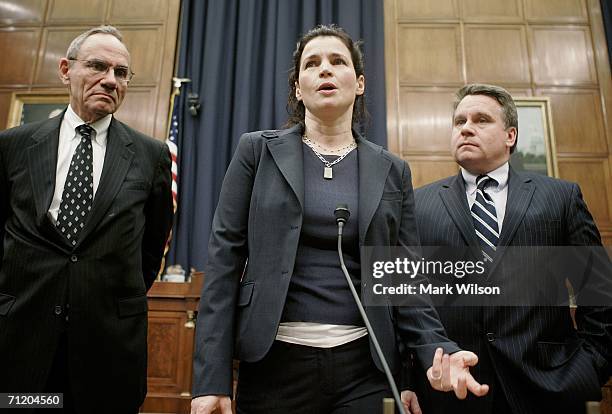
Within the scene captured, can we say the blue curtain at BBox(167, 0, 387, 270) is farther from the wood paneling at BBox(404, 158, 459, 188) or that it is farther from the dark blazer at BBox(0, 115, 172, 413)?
the dark blazer at BBox(0, 115, 172, 413)

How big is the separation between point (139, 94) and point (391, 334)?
4915mm

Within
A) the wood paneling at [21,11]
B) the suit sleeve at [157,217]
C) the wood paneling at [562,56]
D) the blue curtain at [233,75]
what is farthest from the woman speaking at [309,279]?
the wood paneling at [21,11]

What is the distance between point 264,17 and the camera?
5723 millimetres

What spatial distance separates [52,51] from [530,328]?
5765mm

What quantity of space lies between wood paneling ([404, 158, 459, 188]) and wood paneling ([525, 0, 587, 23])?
1.93 m

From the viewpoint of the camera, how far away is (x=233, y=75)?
18.2 feet

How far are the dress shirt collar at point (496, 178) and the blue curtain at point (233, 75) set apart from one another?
3.39 metres

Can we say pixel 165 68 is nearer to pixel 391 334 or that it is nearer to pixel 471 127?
pixel 471 127

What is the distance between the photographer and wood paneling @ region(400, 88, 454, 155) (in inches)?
204

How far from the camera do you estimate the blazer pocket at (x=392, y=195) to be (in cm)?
135

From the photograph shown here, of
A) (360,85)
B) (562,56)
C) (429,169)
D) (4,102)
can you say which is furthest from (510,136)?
(4,102)

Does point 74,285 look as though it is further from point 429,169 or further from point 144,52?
point 144,52

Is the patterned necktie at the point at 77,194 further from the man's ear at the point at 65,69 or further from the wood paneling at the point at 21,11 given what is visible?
the wood paneling at the point at 21,11

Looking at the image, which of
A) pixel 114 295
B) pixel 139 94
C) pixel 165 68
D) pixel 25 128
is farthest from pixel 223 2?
pixel 114 295
